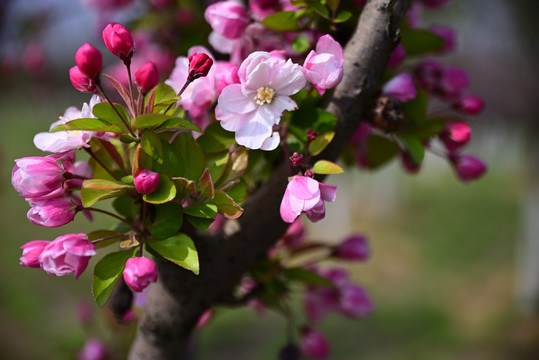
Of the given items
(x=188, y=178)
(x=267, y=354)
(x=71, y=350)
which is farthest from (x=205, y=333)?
(x=188, y=178)

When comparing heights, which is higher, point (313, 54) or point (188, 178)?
point (313, 54)

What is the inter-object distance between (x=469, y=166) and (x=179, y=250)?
0.54m

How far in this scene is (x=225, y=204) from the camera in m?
0.54

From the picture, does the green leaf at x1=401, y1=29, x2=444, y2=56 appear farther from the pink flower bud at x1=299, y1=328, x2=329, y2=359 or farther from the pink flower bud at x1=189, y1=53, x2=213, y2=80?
the pink flower bud at x1=299, y1=328, x2=329, y2=359

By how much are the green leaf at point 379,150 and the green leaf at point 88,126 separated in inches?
18.6

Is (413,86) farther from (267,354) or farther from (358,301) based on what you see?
(267,354)

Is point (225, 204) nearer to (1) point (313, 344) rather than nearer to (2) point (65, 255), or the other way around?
(2) point (65, 255)

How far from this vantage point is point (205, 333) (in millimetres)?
3812

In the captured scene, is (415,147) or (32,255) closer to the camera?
(32,255)

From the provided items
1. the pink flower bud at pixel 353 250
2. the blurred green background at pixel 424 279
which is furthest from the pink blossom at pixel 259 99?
the blurred green background at pixel 424 279

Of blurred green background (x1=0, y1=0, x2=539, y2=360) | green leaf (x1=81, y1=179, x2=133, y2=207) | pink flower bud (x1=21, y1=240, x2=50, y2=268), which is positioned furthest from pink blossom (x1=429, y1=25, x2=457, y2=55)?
blurred green background (x1=0, y1=0, x2=539, y2=360)

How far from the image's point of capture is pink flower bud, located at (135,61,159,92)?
554 mm

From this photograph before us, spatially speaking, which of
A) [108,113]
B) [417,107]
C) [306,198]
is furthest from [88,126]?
[417,107]

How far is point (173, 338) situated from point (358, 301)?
39 cm
